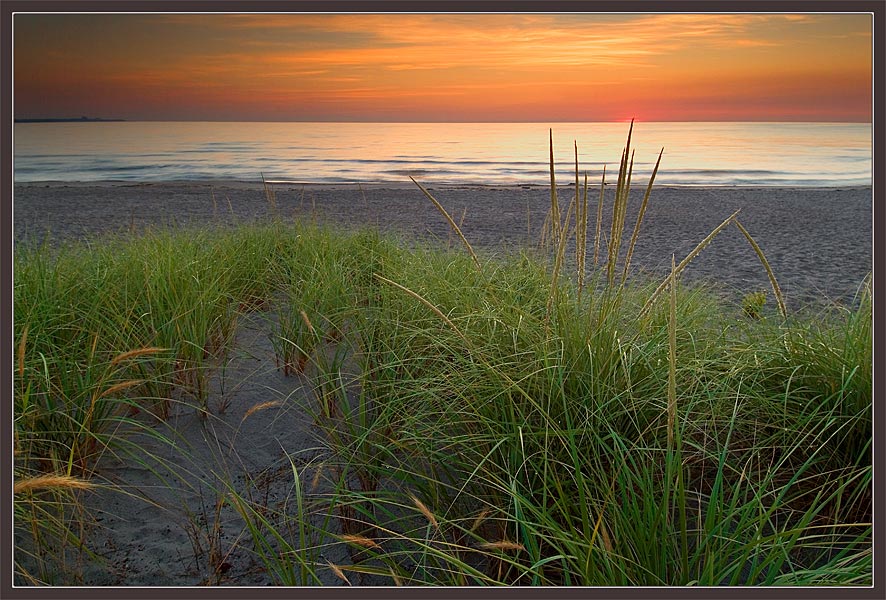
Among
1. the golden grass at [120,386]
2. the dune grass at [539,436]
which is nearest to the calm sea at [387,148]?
the dune grass at [539,436]

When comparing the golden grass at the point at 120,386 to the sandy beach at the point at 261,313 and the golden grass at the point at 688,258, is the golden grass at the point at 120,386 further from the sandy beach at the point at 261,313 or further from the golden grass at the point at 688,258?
the golden grass at the point at 688,258

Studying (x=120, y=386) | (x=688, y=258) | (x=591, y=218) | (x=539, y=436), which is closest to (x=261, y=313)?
(x=120, y=386)

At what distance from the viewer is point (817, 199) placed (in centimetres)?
634

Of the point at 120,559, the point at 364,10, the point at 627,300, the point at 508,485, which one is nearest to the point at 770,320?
the point at 627,300

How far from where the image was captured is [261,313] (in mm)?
3119

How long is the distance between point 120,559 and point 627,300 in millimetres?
1921

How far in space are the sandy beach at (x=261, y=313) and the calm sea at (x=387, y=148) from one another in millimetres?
329

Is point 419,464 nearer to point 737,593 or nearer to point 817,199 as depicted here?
point 737,593

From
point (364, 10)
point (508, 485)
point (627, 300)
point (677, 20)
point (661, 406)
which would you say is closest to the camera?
point (364, 10)

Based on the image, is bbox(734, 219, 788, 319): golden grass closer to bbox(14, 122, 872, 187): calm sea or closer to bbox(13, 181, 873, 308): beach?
bbox(14, 122, 872, 187): calm sea

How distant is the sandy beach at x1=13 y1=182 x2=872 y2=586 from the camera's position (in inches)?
77.3

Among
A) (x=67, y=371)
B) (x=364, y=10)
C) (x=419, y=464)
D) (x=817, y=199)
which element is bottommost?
(x=419, y=464)

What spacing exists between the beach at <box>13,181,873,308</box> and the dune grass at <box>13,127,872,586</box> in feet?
5.57

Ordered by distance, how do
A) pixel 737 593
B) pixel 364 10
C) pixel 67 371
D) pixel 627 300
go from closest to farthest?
pixel 737 593 → pixel 364 10 → pixel 67 371 → pixel 627 300
